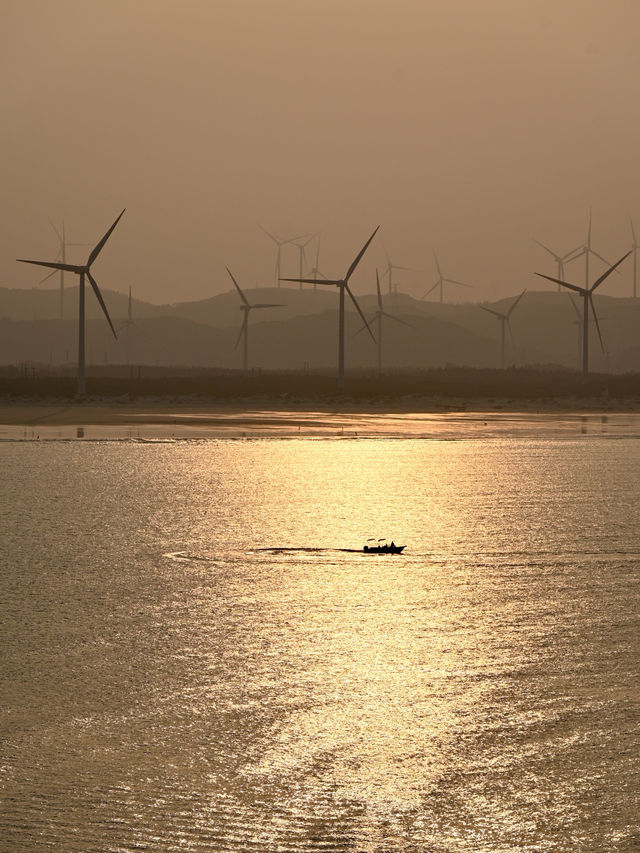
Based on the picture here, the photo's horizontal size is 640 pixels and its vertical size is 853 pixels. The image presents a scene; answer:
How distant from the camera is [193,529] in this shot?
22719 millimetres

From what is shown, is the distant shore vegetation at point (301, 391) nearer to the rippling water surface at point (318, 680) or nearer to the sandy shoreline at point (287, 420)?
the sandy shoreline at point (287, 420)

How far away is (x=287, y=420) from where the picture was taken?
226 feet

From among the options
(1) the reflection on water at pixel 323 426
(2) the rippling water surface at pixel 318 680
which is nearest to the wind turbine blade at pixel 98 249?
(1) the reflection on water at pixel 323 426

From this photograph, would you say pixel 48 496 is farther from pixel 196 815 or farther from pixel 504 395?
pixel 504 395

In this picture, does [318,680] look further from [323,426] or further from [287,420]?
[287,420]

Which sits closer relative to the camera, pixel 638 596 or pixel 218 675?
pixel 218 675

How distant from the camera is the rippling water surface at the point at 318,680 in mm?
8398

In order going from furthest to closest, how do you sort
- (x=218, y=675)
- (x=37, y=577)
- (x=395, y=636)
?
(x=37, y=577) → (x=395, y=636) → (x=218, y=675)

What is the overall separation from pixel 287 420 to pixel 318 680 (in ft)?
187

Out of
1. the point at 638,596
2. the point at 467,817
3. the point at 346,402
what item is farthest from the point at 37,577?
the point at 346,402

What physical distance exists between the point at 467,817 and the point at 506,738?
1739 millimetres

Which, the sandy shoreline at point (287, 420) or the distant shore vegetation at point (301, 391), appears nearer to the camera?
the sandy shoreline at point (287, 420)

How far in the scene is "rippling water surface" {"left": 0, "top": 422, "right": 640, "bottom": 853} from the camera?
8.40 metres

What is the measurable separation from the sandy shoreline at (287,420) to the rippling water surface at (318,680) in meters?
29.7
